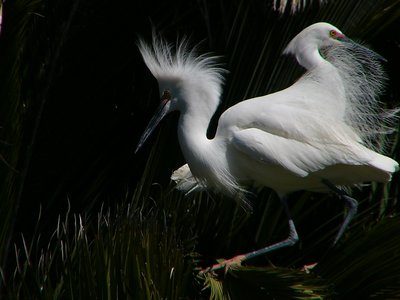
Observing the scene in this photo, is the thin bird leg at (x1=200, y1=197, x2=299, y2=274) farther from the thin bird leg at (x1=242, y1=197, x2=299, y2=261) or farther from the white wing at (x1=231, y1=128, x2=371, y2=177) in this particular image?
the white wing at (x1=231, y1=128, x2=371, y2=177)

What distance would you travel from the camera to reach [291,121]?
3150 millimetres

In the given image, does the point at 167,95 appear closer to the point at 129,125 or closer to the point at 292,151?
the point at 129,125

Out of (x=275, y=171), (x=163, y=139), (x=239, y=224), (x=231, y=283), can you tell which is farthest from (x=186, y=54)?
(x=231, y=283)

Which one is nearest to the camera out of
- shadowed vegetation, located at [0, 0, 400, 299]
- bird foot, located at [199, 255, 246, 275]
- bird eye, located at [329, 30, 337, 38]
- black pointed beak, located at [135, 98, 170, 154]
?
bird foot, located at [199, 255, 246, 275]

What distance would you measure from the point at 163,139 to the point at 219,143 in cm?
35

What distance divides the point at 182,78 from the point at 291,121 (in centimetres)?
52

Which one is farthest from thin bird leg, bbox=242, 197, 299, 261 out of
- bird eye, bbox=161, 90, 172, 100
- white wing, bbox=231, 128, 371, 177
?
bird eye, bbox=161, 90, 172, 100

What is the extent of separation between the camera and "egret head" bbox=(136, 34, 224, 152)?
10.8ft

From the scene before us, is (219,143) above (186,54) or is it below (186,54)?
below

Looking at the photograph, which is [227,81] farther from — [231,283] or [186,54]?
[231,283]

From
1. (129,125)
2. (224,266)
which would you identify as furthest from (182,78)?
(224,266)

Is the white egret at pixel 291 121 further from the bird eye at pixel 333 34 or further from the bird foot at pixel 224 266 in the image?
the bird foot at pixel 224 266

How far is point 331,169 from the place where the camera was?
10.5ft

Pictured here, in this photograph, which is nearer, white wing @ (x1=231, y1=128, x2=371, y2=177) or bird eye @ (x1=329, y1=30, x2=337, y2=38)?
white wing @ (x1=231, y1=128, x2=371, y2=177)
